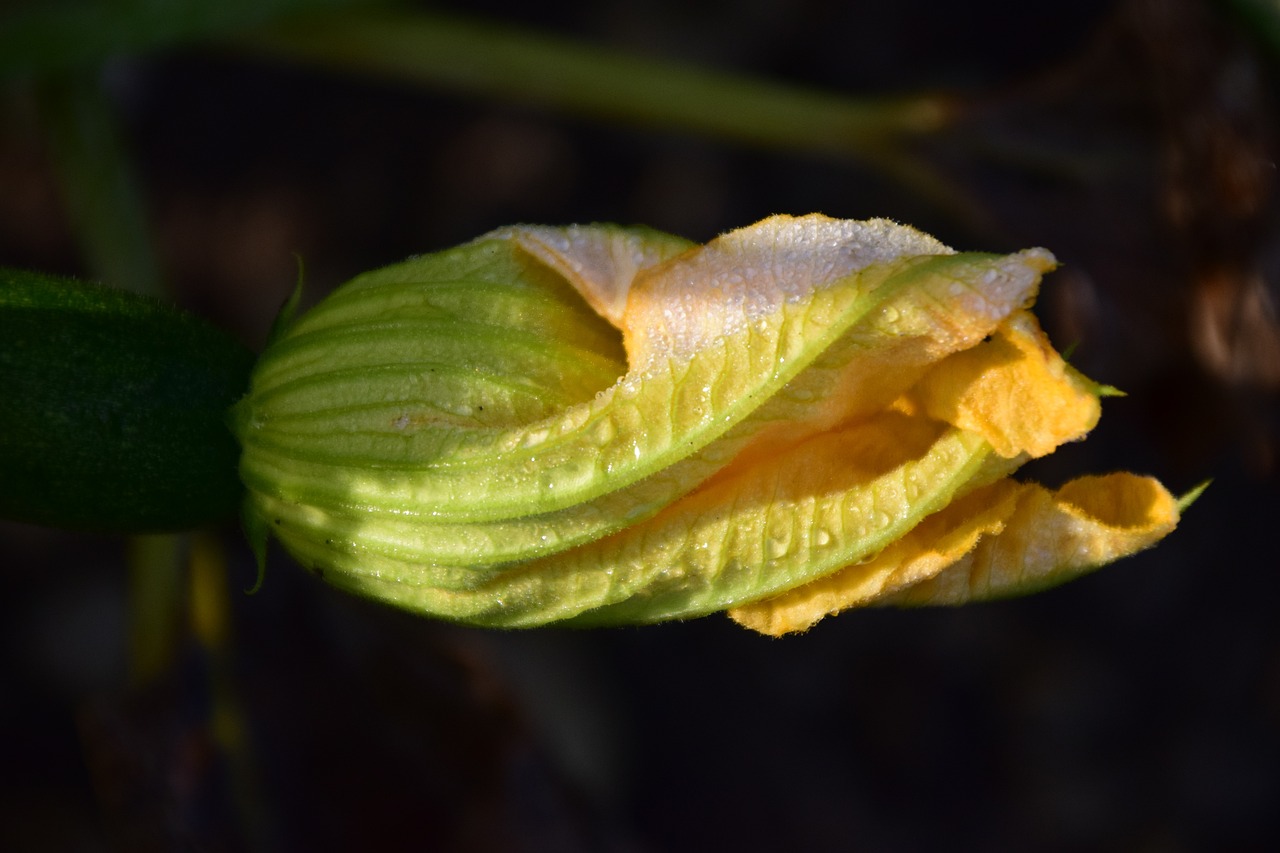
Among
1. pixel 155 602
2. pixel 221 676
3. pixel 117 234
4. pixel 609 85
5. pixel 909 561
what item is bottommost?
pixel 221 676

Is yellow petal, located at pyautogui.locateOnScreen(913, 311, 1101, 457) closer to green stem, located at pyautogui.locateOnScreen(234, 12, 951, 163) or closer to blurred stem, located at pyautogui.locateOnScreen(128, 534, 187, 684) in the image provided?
green stem, located at pyautogui.locateOnScreen(234, 12, 951, 163)

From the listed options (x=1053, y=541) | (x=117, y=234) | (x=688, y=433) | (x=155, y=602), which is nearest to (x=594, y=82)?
(x=117, y=234)

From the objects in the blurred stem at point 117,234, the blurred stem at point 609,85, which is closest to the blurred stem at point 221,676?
the blurred stem at point 117,234

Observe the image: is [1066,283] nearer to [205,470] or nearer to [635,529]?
[635,529]

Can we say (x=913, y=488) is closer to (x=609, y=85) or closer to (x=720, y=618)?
(x=609, y=85)

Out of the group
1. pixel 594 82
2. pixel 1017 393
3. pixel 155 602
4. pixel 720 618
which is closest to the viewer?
pixel 1017 393

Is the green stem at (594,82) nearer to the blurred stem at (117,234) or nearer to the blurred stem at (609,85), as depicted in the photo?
the blurred stem at (609,85)

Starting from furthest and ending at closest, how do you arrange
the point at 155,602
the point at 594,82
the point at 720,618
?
the point at 720,618 < the point at 594,82 < the point at 155,602
